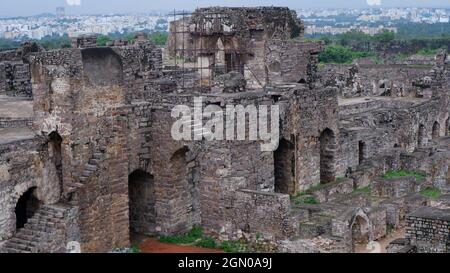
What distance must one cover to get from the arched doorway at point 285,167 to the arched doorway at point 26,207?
746 centimetres

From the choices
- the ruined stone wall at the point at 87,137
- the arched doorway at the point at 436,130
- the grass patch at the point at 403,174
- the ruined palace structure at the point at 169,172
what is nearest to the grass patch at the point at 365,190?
the ruined palace structure at the point at 169,172

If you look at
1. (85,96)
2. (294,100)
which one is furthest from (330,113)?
(85,96)

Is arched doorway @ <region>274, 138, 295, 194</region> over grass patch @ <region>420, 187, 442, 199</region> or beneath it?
over

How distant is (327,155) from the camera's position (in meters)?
22.9

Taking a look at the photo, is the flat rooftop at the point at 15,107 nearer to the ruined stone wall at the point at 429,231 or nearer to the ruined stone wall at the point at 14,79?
the ruined stone wall at the point at 14,79


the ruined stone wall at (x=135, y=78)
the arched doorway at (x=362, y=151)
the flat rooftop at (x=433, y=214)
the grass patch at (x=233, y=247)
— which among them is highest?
the ruined stone wall at (x=135, y=78)

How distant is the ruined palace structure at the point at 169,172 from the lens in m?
15.8

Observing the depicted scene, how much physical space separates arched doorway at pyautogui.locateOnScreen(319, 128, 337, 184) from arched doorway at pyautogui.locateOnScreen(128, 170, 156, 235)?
22.0 ft

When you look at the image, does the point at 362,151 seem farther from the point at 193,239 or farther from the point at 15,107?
the point at 15,107

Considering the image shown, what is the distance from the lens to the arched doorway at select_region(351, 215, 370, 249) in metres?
17.8

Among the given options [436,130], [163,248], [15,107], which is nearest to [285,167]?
[163,248]

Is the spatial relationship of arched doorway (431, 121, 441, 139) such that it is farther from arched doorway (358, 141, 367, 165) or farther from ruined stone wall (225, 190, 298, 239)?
ruined stone wall (225, 190, 298, 239)

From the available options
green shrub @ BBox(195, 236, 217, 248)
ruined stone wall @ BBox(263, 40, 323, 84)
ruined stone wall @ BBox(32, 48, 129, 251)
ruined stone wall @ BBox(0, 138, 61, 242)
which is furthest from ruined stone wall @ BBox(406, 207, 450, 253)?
ruined stone wall @ BBox(263, 40, 323, 84)

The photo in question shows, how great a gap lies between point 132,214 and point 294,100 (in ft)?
19.2
